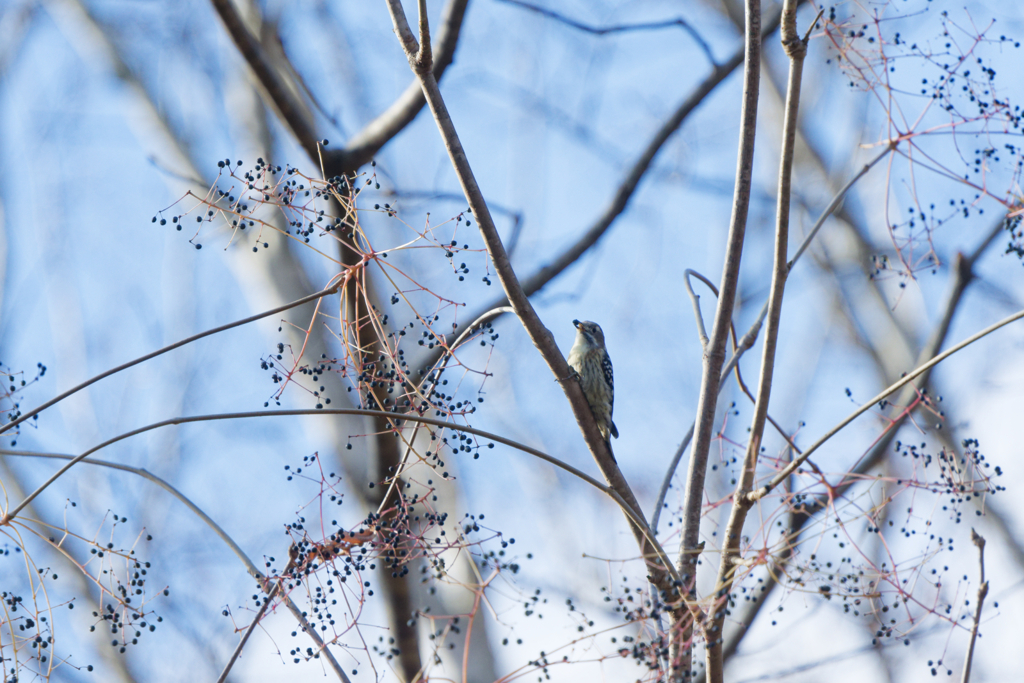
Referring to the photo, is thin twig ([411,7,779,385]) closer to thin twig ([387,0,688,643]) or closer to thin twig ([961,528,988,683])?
thin twig ([387,0,688,643])

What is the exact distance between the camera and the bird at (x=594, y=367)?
6414 millimetres

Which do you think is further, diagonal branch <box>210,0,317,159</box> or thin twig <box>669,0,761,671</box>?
diagonal branch <box>210,0,317,159</box>

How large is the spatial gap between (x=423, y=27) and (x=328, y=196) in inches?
25.1

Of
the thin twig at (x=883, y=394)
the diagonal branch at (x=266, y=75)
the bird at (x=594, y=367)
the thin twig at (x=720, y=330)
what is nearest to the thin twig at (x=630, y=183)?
the bird at (x=594, y=367)

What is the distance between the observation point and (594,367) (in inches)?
256

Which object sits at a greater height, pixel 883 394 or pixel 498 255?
pixel 498 255

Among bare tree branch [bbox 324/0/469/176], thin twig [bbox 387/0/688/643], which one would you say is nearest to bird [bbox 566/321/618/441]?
bare tree branch [bbox 324/0/469/176]

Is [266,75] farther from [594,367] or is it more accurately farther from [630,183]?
[594,367]

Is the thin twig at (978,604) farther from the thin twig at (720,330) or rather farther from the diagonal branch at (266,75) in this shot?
the diagonal branch at (266,75)

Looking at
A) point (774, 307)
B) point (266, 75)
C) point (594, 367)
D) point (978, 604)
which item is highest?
point (266, 75)

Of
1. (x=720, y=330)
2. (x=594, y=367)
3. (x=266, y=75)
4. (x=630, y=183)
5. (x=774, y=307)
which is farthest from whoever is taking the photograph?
(x=594, y=367)

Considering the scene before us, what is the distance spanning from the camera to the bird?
21.0ft

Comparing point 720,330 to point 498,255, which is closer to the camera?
point 498,255

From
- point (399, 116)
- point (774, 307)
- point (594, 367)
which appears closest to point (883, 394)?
point (774, 307)
